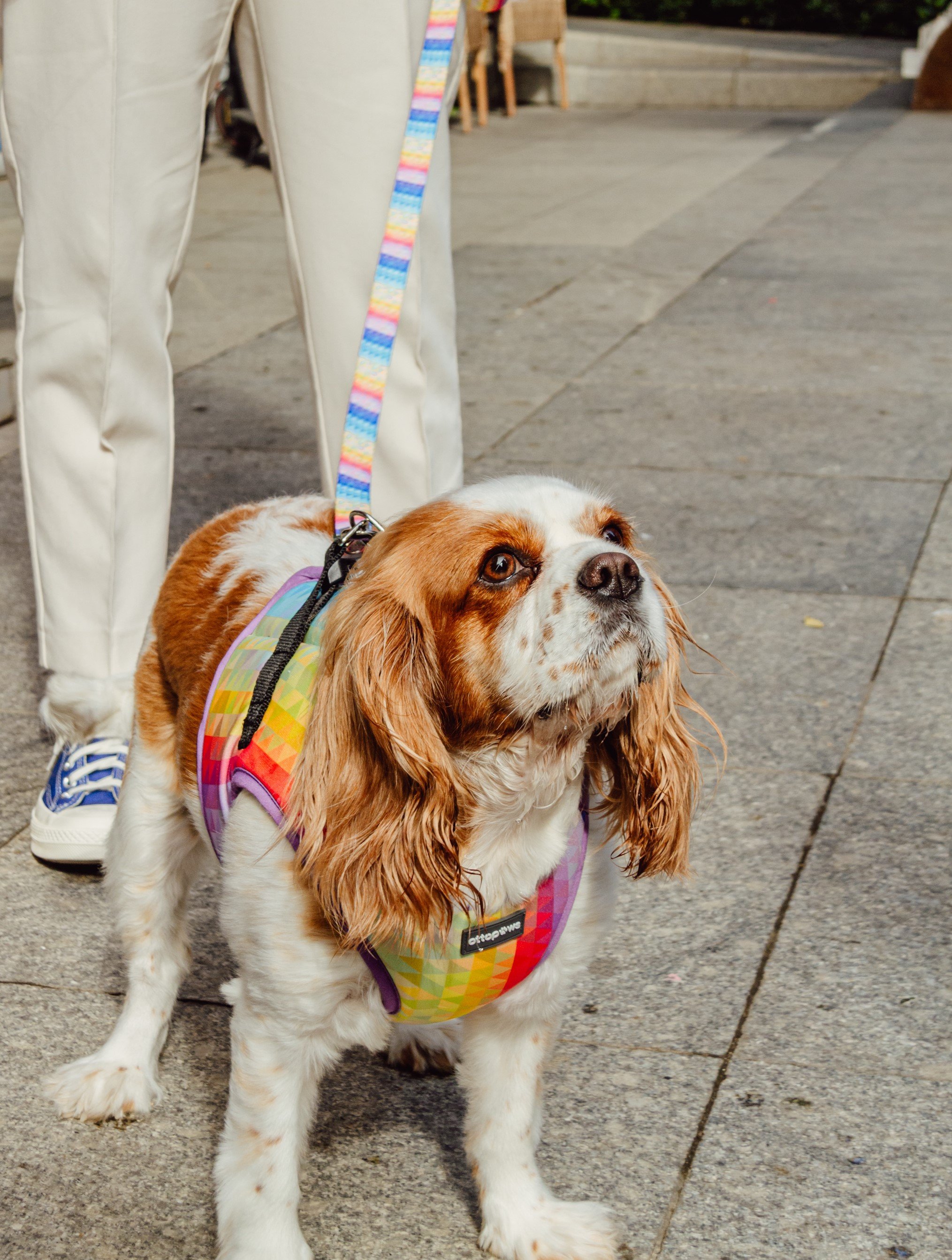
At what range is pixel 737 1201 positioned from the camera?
2.54 metres

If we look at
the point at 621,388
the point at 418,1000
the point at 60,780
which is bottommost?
the point at 621,388

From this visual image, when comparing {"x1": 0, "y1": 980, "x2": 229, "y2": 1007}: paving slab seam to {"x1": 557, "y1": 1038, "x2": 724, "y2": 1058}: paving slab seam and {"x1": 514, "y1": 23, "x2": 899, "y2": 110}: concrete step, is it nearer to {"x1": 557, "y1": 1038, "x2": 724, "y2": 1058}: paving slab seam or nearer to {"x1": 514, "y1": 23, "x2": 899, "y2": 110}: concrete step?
{"x1": 557, "y1": 1038, "x2": 724, "y2": 1058}: paving slab seam

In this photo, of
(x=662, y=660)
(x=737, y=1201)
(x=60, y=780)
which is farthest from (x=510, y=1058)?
(x=60, y=780)

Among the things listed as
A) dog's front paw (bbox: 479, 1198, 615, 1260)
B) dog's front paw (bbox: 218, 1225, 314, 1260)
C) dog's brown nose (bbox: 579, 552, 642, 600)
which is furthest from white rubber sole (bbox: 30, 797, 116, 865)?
dog's brown nose (bbox: 579, 552, 642, 600)

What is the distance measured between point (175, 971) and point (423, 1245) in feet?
2.49

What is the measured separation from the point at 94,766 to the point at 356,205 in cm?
146

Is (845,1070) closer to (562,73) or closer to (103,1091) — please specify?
(103,1091)

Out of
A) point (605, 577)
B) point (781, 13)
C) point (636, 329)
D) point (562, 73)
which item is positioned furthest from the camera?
point (781, 13)

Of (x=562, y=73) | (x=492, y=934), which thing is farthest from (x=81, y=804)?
(x=562, y=73)

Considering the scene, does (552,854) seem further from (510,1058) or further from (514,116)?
(514,116)

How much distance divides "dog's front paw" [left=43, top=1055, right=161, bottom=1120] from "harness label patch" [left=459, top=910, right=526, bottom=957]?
0.90 meters

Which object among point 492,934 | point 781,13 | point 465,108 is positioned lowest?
point 781,13

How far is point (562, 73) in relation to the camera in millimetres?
19641

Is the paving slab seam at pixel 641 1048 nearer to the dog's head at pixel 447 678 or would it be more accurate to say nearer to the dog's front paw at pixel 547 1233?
the dog's front paw at pixel 547 1233
